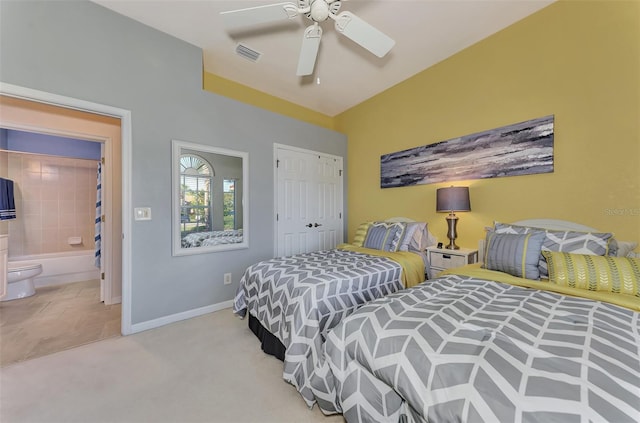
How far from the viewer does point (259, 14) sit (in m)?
1.89

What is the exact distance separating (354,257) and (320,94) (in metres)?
2.74

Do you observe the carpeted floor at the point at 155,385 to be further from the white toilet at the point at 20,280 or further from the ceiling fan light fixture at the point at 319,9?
the ceiling fan light fixture at the point at 319,9

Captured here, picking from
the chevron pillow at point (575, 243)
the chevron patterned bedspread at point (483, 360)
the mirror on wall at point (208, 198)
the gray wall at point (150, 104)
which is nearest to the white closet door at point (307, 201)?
the gray wall at point (150, 104)

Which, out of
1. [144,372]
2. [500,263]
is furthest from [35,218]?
[500,263]

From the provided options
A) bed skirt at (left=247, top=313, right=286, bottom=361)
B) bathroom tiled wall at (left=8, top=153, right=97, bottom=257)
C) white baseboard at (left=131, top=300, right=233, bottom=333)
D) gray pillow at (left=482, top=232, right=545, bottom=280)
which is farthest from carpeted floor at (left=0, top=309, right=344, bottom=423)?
bathroom tiled wall at (left=8, top=153, right=97, bottom=257)

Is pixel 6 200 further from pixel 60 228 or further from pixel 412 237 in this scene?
pixel 412 237

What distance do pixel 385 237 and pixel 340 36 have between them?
7.56 feet

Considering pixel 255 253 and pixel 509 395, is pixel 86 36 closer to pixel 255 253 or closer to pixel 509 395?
pixel 255 253

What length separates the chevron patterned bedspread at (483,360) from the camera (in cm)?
72

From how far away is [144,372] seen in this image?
181 centimetres

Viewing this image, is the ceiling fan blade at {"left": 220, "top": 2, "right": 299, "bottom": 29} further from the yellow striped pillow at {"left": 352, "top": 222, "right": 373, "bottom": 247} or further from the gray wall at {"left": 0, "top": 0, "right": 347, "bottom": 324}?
the yellow striped pillow at {"left": 352, "top": 222, "right": 373, "bottom": 247}

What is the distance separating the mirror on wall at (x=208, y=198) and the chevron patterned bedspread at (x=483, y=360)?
2.07 meters

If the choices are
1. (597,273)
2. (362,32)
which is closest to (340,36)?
(362,32)

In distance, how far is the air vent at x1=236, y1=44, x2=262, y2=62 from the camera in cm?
284
